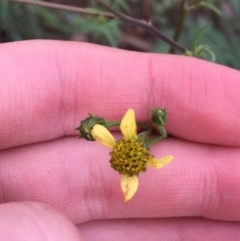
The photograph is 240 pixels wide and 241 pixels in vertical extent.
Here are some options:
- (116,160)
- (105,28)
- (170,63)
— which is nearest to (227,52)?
(105,28)

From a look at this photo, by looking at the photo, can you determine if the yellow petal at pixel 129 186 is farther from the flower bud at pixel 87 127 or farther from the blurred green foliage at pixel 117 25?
the blurred green foliage at pixel 117 25

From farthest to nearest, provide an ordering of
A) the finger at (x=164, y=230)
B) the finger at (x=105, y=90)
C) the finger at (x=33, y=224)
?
the finger at (x=164, y=230) → the finger at (x=105, y=90) → the finger at (x=33, y=224)

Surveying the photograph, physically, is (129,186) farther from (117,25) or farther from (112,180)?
(117,25)

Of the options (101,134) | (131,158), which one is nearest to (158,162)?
(131,158)

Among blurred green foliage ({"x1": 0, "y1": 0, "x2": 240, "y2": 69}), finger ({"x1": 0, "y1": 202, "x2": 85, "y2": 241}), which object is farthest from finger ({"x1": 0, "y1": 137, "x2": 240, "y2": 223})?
blurred green foliage ({"x1": 0, "y1": 0, "x2": 240, "y2": 69})

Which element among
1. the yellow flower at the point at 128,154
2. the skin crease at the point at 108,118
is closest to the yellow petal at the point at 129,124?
the yellow flower at the point at 128,154

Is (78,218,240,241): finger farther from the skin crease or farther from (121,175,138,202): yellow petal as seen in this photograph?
(121,175,138,202): yellow petal
